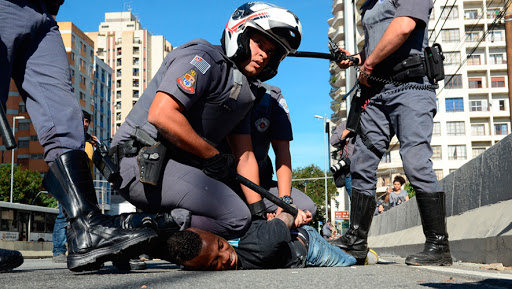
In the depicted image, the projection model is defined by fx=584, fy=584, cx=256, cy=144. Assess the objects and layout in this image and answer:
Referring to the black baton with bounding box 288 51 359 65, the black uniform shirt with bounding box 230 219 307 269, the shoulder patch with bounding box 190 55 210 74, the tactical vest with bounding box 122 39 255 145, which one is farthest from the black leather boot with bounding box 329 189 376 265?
the shoulder patch with bounding box 190 55 210 74

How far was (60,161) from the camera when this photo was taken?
3133mm

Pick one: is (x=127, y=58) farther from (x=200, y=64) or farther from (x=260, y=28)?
(x=200, y=64)

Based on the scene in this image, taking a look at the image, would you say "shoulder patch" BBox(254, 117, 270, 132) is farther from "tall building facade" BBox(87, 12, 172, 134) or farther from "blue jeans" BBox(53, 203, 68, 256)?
"tall building facade" BBox(87, 12, 172, 134)

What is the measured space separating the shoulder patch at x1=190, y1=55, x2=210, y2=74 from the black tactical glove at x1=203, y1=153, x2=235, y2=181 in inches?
21.6

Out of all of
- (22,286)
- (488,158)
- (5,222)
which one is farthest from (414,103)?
(5,222)

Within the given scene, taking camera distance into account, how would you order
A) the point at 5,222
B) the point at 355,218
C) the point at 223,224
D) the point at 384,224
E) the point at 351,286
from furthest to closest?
1. the point at 5,222
2. the point at 384,224
3. the point at 355,218
4. the point at 223,224
5. the point at 351,286

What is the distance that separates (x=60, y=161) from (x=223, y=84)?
1.15 metres

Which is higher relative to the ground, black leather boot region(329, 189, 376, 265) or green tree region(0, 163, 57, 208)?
green tree region(0, 163, 57, 208)

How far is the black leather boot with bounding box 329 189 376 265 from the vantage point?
4375 mm

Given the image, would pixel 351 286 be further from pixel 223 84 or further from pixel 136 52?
pixel 136 52

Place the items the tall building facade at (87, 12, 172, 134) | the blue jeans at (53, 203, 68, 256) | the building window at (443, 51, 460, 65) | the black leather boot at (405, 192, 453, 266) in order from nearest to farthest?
the black leather boot at (405, 192, 453, 266), the blue jeans at (53, 203, 68, 256), the building window at (443, 51, 460, 65), the tall building facade at (87, 12, 172, 134)

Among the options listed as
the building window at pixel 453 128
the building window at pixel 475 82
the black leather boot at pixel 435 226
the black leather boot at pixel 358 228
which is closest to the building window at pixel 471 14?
the building window at pixel 475 82

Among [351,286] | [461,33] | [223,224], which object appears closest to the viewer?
[351,286]

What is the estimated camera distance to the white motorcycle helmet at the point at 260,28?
3.72m
